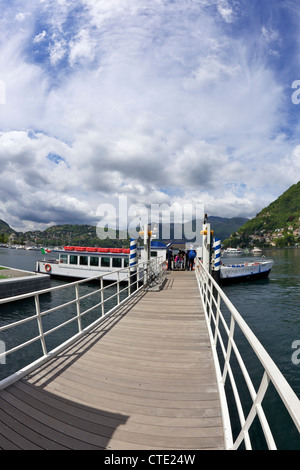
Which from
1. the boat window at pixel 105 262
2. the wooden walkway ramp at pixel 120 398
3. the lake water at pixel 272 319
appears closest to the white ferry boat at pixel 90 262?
the boat window at pixel 105 262

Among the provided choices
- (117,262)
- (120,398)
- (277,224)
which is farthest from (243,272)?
(277,224)

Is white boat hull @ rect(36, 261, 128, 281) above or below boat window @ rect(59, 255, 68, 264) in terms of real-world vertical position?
below

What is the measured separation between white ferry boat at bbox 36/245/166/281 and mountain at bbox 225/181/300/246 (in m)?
131

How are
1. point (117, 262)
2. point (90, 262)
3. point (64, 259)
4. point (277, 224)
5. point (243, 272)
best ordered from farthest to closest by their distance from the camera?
1. point (277, 224)
2. point (64, 259)
3. point (243, 272)
4. point (90, 262)
5. point (117, 262)

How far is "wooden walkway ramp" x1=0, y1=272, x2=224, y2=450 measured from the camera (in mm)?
2244

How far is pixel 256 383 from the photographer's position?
5.90m

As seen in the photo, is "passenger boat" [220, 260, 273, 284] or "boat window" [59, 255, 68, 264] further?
"boat window" [59, 255, 68, 264]

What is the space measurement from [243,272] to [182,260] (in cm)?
874

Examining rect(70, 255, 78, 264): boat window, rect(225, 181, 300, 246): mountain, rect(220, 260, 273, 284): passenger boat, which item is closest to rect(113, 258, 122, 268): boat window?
rect(70, 255, 78, 264): boat window

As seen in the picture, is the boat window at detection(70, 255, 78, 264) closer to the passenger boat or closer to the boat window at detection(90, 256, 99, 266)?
the boat window at detection(90, 256, 99, 266)

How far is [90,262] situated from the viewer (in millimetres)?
22688

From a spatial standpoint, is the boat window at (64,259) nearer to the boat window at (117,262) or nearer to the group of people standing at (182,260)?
the boat window at (117,262)

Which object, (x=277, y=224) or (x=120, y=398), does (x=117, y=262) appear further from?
(x=277, y=224)
